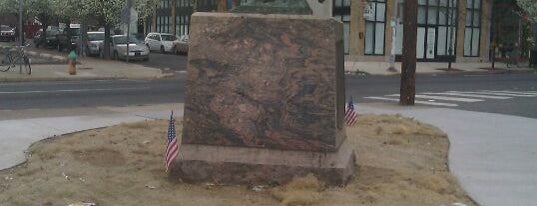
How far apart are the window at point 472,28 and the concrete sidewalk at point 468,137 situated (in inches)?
1330

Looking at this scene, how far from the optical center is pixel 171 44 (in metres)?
48.2

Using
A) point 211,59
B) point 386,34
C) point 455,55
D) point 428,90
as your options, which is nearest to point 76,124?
point 211,59

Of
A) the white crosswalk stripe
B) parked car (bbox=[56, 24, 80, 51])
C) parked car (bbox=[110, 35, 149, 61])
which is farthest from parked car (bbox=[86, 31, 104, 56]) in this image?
the white crosswalk stripe

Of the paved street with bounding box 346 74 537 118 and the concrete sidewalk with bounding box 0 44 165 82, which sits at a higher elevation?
the concrete sidewalk with bounding box 0 44 165 82

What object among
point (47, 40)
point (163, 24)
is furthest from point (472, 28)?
point (163, 24)

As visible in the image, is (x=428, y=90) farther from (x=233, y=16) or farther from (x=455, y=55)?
(x=455, y=55)

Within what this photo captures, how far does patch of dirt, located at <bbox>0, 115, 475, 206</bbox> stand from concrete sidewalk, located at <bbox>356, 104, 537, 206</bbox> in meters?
0.26

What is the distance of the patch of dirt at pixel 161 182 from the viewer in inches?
252

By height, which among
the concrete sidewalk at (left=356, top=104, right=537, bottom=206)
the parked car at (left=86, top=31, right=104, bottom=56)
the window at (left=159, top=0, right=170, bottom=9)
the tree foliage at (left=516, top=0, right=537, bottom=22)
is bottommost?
the concrete sidewalk at (left=356, top=104, right=537, bottom=206)

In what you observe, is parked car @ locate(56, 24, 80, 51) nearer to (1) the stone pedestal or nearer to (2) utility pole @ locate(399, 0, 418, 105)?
(2) utility pole @ locate(399, 0, 418, 105)

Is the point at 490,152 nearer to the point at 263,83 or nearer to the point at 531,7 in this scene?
the point at 263,83

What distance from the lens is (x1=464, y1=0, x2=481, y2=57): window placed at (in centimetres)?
4838

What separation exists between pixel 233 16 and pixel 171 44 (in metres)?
41.4

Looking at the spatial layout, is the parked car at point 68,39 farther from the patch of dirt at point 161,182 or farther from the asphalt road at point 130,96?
the patch of dirt at point 161,182
